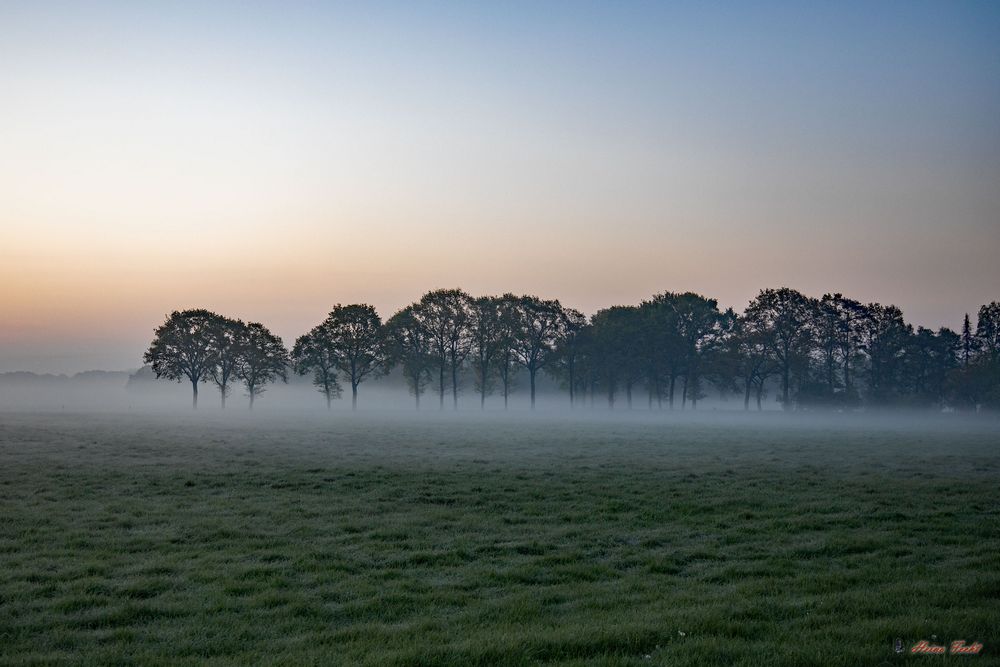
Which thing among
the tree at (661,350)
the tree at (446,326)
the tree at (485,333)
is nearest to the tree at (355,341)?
the tree at (446,326)

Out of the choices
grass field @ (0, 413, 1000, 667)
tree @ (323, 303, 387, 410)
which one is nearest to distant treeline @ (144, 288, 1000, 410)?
tree @ (323, 303, 387, 410)

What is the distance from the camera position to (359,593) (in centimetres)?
1098

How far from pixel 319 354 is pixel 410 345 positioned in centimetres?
1340

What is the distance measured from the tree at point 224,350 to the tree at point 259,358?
62 centimetres

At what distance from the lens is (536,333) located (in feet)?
355

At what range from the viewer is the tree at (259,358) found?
344ft

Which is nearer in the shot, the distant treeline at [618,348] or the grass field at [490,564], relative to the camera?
the grass field at [490,564]

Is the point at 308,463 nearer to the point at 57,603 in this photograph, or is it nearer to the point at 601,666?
the point at 57,603

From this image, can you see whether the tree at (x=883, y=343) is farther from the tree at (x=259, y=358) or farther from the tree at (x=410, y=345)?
the tree at (x=259, y=358)

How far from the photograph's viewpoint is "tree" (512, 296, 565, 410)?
352 ft

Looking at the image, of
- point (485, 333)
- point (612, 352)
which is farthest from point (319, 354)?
point (612, 352)

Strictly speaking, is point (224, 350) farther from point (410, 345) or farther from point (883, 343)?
point (883, 343)

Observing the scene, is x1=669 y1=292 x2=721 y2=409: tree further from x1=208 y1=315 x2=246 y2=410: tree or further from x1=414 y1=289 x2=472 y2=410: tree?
x1=208 y1=315 x2=246 y2=410: tree

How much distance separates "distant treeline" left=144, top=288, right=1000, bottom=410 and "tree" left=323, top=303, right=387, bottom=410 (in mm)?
150
